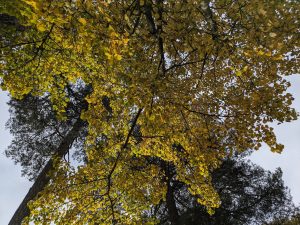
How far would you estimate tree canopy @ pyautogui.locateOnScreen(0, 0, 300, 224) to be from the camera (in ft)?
16.5

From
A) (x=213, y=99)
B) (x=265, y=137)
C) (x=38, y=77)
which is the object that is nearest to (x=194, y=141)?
(x=213, y=99)

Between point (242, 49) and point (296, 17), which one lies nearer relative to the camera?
point (242, 49)

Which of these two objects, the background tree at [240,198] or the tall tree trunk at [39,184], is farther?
the background tree at [240,198]

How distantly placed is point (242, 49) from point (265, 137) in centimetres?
198

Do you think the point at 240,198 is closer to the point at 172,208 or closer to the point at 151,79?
the point at 172,208

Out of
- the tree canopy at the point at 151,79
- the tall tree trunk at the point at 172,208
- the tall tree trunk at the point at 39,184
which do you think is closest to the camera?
the tree canopy at the point at 151,79

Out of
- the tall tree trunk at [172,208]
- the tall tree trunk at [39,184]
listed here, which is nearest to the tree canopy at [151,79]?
the tall tree trunk at [39,184]

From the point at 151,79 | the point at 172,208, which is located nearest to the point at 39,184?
the point at 172,208

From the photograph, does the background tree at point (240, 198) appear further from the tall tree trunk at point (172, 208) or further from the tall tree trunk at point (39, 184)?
the tall tree trunk at point (39, 184)

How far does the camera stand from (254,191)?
15.6 meters

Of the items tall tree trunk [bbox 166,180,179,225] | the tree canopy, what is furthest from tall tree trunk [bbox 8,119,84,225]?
tall tree trunk [bbox 166,180,179,225]

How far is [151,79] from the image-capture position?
5.08m

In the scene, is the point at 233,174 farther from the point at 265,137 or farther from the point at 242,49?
the point at 242,49

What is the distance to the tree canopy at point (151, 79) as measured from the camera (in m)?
5.03
